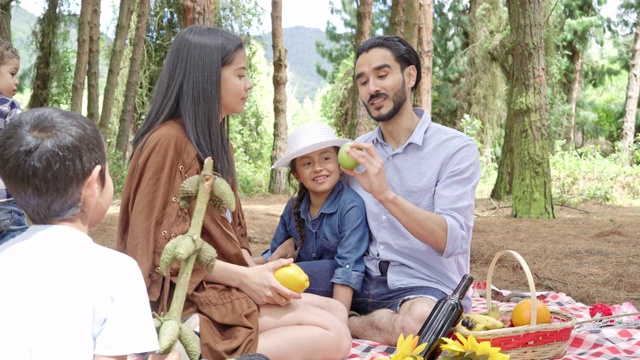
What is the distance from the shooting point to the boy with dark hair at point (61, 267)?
1.65 m

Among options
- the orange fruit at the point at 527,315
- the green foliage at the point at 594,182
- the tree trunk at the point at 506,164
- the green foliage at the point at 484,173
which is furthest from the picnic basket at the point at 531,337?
the green foliage at the point at 484,173

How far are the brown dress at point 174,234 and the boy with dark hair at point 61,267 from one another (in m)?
0.93

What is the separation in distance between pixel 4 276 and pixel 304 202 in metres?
2.44

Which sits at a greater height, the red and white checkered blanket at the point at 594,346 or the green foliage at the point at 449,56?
the green foliage at the point at 449,56

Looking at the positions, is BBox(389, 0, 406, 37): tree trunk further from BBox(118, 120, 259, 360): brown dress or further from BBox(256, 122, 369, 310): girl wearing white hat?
BBox(118, 120, 259, 360): brown dress

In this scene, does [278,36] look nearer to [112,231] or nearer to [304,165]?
[112,231]

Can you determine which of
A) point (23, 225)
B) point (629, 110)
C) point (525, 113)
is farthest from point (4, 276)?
point (629, 110)

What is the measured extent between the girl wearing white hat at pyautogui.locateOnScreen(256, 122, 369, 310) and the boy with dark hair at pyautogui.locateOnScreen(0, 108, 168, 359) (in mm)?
2048

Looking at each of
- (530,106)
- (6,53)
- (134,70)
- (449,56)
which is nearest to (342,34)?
(449,56)

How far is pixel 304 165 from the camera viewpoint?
3881 mm

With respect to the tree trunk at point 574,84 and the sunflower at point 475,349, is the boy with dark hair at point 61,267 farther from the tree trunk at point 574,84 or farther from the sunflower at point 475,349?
the tree trunk at point 574,84

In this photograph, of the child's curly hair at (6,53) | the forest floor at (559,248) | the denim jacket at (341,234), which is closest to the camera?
the denim jacket at (341,234)

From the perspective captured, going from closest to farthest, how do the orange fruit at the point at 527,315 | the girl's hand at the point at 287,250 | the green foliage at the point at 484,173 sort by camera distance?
the orange fruit at the point at 527,315 → the girl's hand at the point at 287,250 → the green foliage at the point at 484,173

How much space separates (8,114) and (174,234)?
80.9 inches
